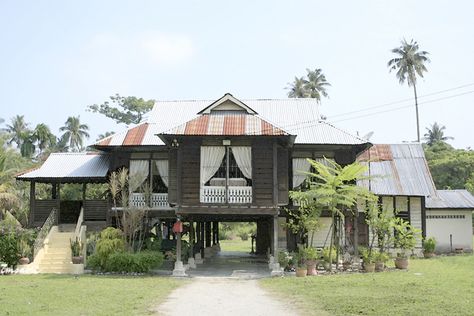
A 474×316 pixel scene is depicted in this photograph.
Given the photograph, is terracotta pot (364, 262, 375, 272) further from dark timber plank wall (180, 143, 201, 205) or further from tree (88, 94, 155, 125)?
tree (88, 94, 155, 125)

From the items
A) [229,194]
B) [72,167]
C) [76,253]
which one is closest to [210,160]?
[229,194]

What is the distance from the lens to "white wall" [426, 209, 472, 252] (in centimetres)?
3281

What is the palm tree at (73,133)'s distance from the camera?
74.8 m

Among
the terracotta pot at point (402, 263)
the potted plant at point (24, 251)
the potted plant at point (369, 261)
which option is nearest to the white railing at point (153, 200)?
the potted plant at point (24, 251)

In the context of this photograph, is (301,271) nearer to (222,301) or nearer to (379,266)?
(379,266)

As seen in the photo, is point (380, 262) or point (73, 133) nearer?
point (380, 262)

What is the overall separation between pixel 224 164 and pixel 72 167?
846 centimetres

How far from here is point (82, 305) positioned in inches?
555

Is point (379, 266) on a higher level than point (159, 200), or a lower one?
lower

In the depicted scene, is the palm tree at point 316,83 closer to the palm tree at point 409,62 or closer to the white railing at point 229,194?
the palm tree at point 409,62

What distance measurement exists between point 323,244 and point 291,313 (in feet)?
51.5

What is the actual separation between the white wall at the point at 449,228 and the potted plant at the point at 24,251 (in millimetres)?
21545

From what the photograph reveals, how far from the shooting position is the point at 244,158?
78.1ft

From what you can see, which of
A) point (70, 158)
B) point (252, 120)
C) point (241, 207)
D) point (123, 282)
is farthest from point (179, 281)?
point (70, 158)
